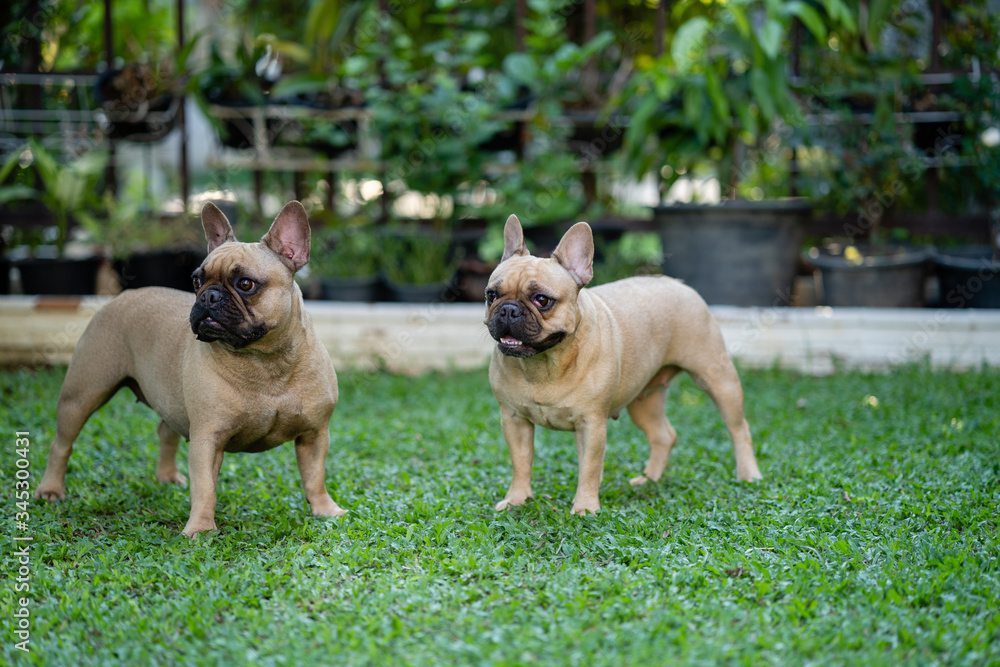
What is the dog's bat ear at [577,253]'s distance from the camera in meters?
3.89

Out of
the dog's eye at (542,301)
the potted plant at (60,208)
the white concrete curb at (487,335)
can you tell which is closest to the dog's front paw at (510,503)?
the dog's eye at (542,301)

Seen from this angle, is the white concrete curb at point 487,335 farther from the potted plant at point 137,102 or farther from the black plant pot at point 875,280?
the potted plant at point 137,102

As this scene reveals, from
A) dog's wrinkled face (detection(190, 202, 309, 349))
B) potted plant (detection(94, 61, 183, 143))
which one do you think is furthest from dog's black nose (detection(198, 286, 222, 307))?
potted plant (detection(94, 61, 183, 143))

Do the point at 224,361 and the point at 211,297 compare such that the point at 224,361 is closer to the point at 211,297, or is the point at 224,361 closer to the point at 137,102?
the point at 211,297

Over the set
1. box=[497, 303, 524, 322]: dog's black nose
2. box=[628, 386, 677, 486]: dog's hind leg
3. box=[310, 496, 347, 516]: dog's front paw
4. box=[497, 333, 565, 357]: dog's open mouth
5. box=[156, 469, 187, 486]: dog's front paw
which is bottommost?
box=[156, 469, 187, 486]: dog's front paw

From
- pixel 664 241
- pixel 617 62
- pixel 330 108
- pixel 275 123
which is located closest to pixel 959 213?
pixel 664 241

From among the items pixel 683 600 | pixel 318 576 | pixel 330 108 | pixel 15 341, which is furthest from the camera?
pixel 330 108

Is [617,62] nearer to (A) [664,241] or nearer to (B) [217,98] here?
(A) [664,241]

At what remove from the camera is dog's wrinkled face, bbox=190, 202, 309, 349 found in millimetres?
3504

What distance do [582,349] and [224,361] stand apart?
4.89 feet

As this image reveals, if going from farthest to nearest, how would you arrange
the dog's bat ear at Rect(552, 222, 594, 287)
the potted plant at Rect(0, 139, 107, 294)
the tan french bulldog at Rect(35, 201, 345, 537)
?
the potted plant at Rect(0, 139, 107, 294) → the dog's bat ear at Rect(552, 222, 594, 287) → the tan french bulldog at Rect(35, 201, 345, 537)

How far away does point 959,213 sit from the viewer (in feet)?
→ 28.5

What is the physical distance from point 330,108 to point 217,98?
3.45 ft
